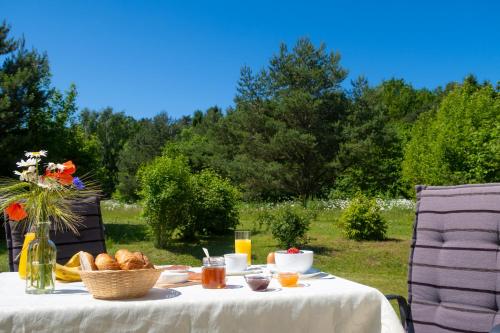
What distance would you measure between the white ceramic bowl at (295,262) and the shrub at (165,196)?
23.8 feet

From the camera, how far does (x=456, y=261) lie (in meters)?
2.48

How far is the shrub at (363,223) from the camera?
11.2 meters

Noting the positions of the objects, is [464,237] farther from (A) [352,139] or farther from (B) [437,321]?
(A) [352,139]

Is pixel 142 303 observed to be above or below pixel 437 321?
above

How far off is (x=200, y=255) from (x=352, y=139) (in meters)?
15.8

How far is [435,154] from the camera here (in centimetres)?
1883

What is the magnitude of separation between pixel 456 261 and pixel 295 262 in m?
0.78

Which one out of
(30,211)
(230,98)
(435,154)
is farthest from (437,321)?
(230,98)

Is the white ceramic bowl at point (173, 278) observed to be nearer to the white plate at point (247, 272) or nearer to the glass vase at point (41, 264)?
the white plate at point (247, 272)

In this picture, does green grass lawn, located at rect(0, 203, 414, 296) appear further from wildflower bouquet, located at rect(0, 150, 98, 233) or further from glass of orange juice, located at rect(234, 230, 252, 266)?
wildflower bouquet, located at rect(0, 150, 98, 233)

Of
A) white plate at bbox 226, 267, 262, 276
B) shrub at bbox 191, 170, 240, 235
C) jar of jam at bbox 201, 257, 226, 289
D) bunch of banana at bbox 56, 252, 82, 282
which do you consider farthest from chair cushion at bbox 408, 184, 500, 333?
shrub at bbox 191, 170, 240, 235

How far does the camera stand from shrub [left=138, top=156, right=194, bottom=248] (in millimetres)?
9594

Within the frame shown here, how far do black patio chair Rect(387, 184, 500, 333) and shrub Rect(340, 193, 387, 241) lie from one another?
865cm

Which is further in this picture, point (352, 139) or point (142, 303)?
point (352, 139)
